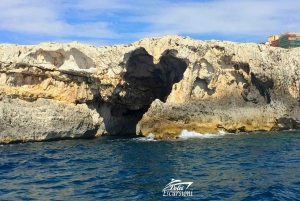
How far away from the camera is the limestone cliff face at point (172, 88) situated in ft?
109

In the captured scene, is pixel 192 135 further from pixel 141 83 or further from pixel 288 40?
pixel 288 40

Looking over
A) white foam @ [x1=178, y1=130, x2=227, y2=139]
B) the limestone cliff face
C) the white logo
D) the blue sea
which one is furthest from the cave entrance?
the white logo

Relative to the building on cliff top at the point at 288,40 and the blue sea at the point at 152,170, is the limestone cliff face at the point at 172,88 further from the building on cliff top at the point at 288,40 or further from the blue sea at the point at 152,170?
the building on cliff top at the point at 288,40

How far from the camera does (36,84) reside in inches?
1388

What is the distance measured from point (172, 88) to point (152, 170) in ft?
60.1

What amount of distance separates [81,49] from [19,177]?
20.3 meters

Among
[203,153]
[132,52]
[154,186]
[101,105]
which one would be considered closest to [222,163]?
[203,153]

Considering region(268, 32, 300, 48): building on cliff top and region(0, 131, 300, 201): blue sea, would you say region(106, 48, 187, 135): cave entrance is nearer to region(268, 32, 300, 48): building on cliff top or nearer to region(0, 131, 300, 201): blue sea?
region(0, 131, 300, 201): blue sea

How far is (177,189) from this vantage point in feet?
48.0

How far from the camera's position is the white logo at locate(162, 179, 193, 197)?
13961 mm

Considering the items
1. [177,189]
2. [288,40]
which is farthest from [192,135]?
[288,40]

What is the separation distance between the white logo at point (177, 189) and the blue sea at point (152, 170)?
23 centimetres

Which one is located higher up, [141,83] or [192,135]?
[141,83]

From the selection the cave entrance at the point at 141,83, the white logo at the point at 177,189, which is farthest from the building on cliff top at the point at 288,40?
the white logo at the point at 177,189
